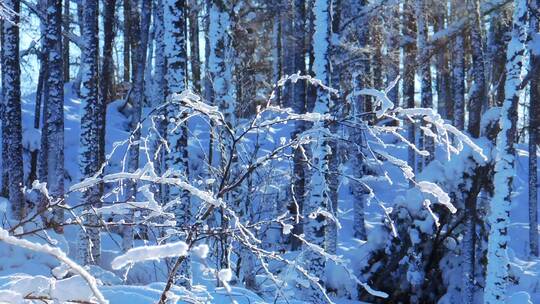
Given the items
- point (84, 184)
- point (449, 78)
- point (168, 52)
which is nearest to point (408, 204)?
point (168, 52)

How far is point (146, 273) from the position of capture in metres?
11.5

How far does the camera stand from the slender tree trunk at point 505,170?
9.18 metres

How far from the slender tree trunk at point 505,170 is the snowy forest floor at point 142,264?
130cm

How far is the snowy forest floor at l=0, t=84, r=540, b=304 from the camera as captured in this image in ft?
13.3

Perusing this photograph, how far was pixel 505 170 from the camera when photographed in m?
9.28

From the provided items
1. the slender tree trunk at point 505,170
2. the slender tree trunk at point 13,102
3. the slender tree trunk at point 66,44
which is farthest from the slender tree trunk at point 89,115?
the slender tree trunk at point 66,44

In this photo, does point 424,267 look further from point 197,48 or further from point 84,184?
point 197,48

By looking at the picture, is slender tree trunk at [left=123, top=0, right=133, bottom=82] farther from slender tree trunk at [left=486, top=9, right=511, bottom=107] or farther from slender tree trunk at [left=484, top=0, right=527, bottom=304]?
slender tree trunk at [left=484, top=0, right=527, bottom=304]

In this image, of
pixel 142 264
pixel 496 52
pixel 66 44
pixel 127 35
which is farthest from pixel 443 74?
pixel 142 264

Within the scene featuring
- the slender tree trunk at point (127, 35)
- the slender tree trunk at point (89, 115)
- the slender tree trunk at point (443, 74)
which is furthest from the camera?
the slender tree trunk at point (443, 74)

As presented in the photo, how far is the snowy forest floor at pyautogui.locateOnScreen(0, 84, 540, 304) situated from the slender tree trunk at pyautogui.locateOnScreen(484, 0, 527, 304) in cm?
130

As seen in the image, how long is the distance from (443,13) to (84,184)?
23375 millimetres

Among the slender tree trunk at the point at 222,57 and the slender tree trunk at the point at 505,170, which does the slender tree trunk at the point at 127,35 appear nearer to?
the slender tree trunk at the point at 222,57

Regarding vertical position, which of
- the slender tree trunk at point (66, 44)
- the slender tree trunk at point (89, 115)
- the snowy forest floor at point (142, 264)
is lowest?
the snowy forest floor at point (142, 264)
